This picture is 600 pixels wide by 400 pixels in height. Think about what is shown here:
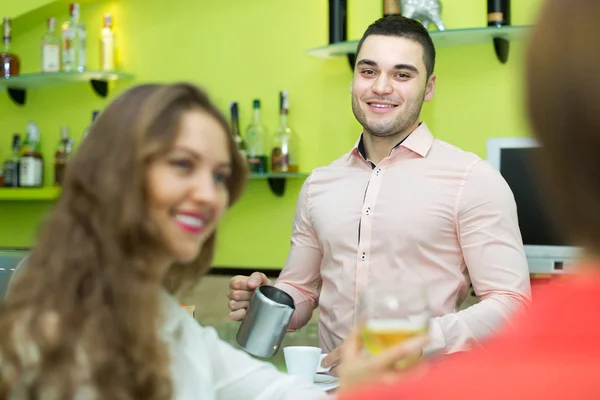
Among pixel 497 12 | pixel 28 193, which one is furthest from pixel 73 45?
pixel 497 12

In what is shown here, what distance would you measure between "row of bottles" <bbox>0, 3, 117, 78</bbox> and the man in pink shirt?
69.2 inches

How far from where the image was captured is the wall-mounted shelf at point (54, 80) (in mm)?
3938

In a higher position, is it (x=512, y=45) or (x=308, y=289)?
A: (x=512, y=45)

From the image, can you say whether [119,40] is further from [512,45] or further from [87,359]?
[87,359]

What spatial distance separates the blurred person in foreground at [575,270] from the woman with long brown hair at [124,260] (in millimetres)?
525

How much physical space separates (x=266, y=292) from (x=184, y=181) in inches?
31.1

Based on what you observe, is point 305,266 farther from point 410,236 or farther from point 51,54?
point 51,54

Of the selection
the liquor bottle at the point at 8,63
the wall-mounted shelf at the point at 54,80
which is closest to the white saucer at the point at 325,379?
the wall-mounted shelf at the point at 54,80

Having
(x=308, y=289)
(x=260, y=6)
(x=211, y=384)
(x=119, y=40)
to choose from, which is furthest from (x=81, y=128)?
(x=211, y=384)

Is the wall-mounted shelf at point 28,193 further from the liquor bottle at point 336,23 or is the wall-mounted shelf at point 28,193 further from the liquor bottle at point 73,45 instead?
the liquor bottle at point 336,23

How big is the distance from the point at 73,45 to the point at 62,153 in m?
0.50

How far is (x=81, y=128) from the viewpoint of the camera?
4129 mm

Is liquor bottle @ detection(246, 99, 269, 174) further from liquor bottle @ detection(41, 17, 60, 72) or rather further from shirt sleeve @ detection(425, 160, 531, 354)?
shirt sleeve @ detection(425, 160, 531, 354)

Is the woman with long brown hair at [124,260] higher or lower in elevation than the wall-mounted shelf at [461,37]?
lower
